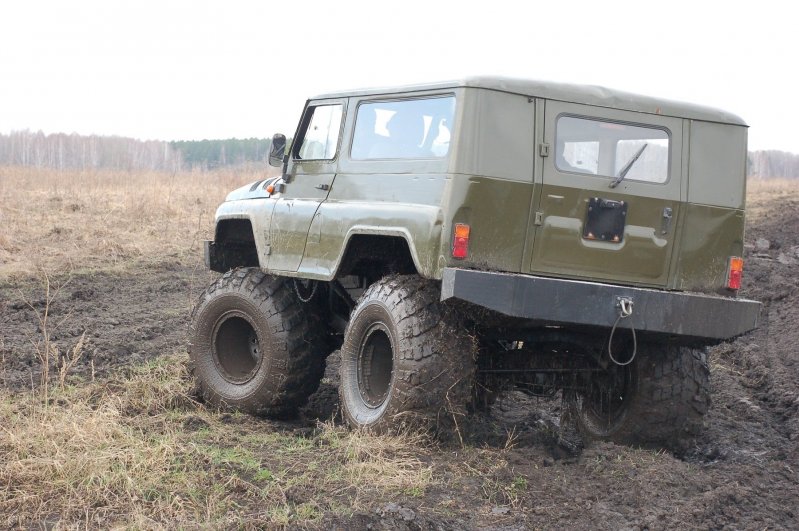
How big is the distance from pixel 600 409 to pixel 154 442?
3091mm

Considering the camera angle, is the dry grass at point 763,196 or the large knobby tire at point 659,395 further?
the dry grass at point 763,196

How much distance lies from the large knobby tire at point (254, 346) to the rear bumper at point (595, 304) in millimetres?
1955

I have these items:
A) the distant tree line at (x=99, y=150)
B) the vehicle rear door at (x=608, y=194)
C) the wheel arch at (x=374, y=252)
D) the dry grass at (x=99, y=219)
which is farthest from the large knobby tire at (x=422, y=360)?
the distant tree line at (x=99, y=150)

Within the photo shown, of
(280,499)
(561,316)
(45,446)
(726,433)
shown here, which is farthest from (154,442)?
(726,433)

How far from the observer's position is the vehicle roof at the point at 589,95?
631 cm

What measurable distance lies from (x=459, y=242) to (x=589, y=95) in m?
1.26

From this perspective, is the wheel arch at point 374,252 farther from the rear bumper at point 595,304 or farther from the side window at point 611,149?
the side window at point 611,149

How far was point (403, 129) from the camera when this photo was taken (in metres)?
6.91

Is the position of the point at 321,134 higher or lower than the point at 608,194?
higher

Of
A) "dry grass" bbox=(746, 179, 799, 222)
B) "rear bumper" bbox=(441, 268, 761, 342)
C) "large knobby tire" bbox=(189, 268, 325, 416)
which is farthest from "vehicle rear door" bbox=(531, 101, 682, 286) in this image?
"dry grass" bbox=(746, 179, 799, 222)

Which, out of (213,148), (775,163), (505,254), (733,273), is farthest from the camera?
(775,163)

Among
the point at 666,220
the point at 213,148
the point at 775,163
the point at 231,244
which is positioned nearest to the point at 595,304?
the point at 666,220

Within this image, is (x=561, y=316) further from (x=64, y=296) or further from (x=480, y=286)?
(x=64, y=296)

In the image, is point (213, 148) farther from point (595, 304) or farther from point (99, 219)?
point (595, 304)
